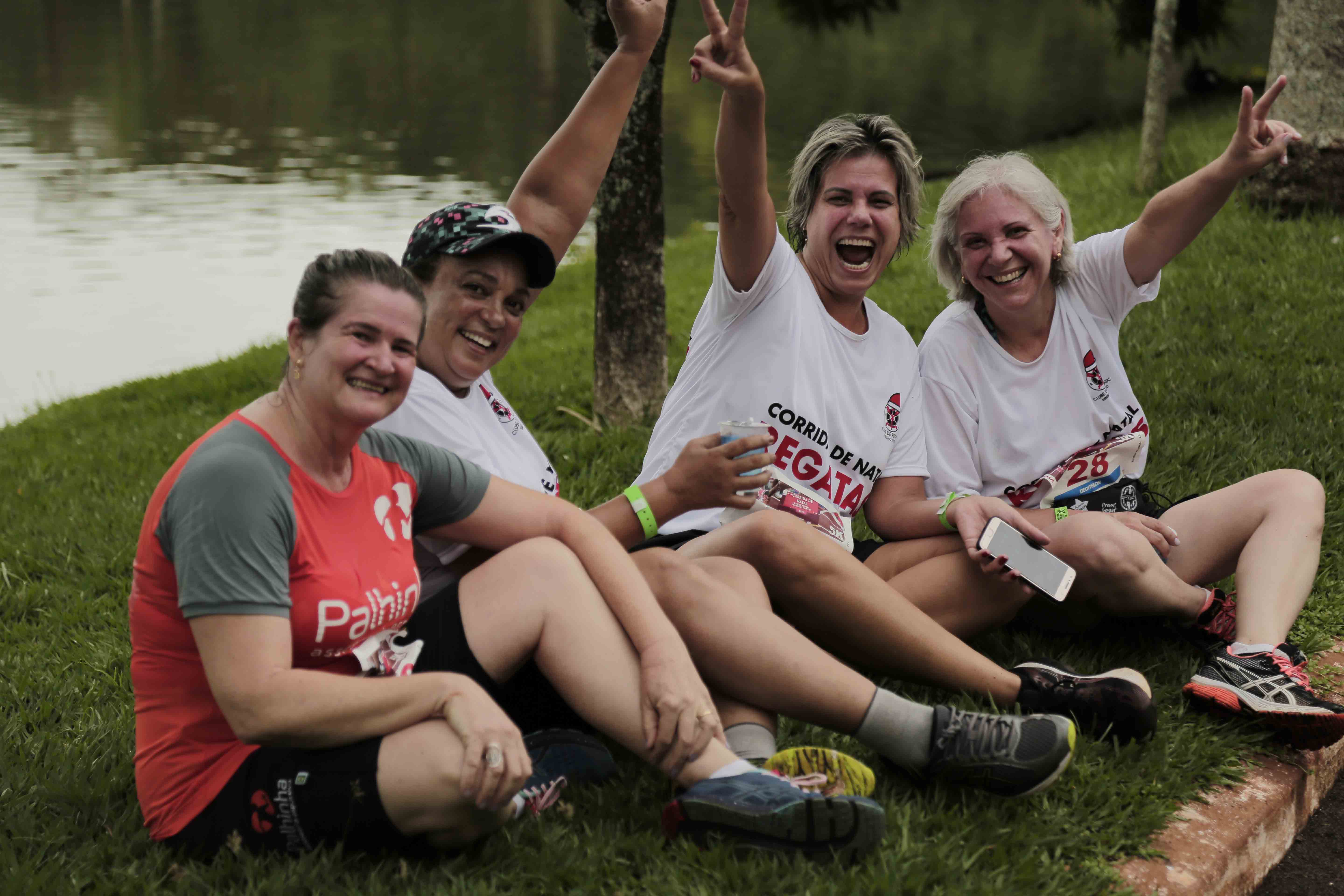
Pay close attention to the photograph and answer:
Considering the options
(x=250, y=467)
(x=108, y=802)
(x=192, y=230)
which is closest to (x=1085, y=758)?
(x=250, y=467)

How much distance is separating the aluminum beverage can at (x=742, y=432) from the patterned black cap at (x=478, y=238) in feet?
1.71

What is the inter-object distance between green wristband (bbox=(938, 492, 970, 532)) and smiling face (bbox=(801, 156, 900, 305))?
23.7 inches

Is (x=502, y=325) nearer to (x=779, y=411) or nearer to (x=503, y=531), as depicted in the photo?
(x=503, y=531)

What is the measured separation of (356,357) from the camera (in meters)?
2.33

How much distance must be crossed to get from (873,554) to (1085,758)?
0.83m

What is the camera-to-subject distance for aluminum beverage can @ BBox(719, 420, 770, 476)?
2795 mm

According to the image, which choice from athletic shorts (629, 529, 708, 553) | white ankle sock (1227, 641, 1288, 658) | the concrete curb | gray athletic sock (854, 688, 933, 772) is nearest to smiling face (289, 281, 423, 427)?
athletic shorts (629, 529, 708, 553)

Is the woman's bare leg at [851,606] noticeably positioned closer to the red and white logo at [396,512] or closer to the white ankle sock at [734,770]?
the white ankle sock at [734,770]

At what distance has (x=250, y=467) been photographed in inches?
87.0

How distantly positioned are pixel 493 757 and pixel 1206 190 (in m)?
2.51

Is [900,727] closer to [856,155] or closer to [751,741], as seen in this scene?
[751,741]

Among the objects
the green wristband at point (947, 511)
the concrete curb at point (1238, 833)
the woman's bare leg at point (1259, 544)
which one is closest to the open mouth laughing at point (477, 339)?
the green wristband at point (947, 511)

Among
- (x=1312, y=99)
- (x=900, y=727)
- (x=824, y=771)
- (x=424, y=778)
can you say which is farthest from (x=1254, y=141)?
(x=1312, y=99)

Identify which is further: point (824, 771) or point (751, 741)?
point (751, 741)
